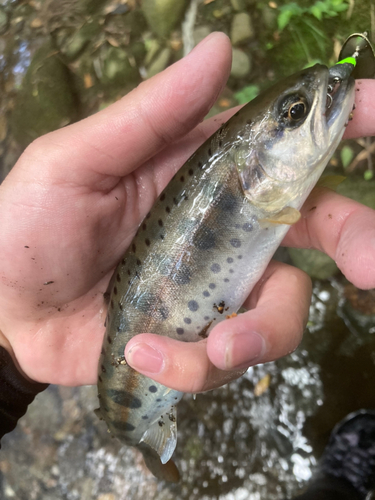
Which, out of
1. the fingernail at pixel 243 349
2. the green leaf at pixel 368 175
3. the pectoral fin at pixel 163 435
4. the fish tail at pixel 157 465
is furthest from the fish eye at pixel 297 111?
the fish tail at pixel 157 465

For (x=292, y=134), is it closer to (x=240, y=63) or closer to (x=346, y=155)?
(x=346, y=155)

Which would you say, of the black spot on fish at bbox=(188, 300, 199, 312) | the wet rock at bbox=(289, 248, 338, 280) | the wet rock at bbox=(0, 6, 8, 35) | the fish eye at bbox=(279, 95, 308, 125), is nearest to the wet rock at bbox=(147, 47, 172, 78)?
the wet rock at bbox=(0, 6, 8, 35)

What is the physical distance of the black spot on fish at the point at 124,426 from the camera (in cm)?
157

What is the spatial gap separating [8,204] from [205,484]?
7.45 ft

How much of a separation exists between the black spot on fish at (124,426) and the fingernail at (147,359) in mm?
582

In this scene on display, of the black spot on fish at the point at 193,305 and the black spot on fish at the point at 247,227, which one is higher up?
the black spot on fish at the point at 247,227

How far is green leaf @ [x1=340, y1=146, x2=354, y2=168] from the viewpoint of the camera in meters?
2.51

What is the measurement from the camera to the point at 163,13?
2787 millimetres

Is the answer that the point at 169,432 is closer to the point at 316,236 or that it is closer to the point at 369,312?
the point at 316,236

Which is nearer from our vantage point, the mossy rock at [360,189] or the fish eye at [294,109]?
the fish eye at [294,109]

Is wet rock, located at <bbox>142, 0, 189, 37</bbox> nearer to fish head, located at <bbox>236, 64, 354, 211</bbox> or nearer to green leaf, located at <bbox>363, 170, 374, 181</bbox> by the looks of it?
green leaf, located at <bbox>363, 170, 374, 181</bbox>

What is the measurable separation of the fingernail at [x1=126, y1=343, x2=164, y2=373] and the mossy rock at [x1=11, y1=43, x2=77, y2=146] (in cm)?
222

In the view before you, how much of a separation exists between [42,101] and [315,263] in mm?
2477

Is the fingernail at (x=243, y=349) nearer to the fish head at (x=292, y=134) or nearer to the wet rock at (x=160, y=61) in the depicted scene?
the fish head at (x=292, y=134)
